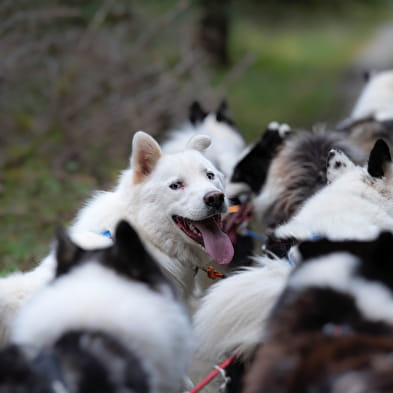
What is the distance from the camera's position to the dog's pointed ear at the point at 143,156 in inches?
171

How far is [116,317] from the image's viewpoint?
2.66 meters

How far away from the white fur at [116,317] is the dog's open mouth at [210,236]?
128 centimetres

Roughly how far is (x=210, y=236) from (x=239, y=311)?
89 centimetres

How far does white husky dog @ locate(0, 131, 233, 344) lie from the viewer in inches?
167

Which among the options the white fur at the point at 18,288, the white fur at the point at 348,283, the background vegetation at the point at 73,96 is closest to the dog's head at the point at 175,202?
the white fur at the point at 18,288

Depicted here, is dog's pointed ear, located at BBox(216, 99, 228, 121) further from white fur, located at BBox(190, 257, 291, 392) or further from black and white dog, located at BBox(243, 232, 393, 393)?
black and white dog, located at BBox(243, 232, 393, 393)

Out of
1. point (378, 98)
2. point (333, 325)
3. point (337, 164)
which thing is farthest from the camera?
point (378, 98)

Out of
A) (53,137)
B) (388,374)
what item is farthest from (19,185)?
(388,374)

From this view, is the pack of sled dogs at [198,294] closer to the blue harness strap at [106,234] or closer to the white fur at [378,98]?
the blue harness strap at [106,234]

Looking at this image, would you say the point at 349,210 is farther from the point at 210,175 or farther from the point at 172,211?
the point at 172,211

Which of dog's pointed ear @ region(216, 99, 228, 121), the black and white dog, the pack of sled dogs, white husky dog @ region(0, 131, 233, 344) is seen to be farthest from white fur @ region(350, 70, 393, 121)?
the black and white dog

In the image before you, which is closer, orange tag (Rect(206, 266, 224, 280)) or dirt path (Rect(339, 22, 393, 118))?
orange tag (Rect(206, 266, 224, 280))

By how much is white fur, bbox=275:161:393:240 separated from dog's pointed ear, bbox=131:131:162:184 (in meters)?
1.11

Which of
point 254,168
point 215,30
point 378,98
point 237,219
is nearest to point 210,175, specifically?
point 237,219
